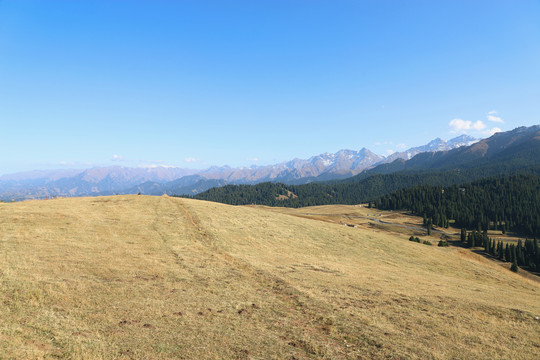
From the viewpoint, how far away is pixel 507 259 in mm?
95312

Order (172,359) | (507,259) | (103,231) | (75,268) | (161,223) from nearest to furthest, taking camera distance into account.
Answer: (172,359)
(75,268)
(103,231)
(161,223)
(507,259)

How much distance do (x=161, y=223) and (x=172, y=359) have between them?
36241mm

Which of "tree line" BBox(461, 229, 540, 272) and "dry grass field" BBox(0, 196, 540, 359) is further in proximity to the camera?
"tree line" BBox(461, 229, 540, 272)

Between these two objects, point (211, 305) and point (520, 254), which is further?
point (520, 254)

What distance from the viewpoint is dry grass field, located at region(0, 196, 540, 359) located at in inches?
522

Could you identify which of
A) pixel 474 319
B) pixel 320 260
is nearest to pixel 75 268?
pixel 320 260

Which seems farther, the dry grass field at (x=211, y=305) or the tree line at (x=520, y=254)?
the tree line at (x=520, y=254)

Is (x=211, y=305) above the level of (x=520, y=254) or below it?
above

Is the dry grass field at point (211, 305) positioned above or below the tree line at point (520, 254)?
above

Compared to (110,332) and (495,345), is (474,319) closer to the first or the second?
(495,345)

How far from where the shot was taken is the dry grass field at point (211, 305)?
13250 mm

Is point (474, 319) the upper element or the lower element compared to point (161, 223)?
lower

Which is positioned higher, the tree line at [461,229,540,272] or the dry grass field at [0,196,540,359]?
the dry grass field at [0,196,540,359]

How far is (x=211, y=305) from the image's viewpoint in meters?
18.6
